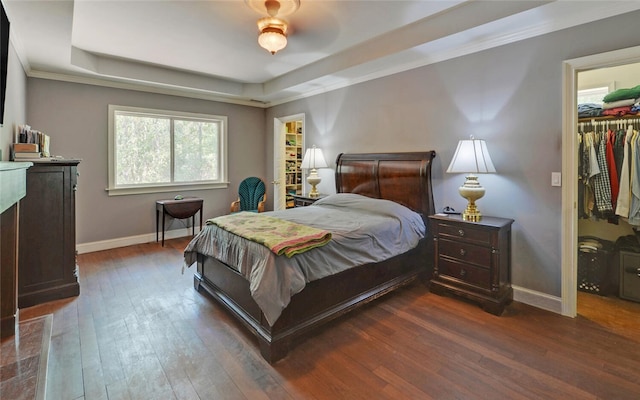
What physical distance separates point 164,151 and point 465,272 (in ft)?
15.4

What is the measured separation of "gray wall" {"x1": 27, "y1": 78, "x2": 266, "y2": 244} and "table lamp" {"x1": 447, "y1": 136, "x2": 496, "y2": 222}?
429cm

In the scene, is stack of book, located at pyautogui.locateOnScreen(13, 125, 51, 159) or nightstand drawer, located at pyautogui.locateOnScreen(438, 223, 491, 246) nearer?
nightstand drawer, located at pyautogui.locateOnScreen(438, 223, 491, 246)

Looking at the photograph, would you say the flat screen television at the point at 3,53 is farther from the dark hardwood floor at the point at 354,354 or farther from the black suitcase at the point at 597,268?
the black suitcase at the point at 597,268

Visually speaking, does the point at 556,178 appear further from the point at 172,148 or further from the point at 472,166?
the point at 172,148

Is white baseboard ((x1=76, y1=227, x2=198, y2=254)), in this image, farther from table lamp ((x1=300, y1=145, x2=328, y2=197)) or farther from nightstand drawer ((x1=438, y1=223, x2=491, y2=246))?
nightstand drawer ((x1=438, y1=223, x2=491, y2=246))

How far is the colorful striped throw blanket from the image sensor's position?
213cm

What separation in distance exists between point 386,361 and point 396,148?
2.53m

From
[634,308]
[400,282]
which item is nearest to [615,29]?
[634,308]

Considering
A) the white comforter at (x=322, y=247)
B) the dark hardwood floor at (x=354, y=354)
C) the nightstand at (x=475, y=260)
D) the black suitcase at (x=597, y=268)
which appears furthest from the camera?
the black suitcase at (x=597, y=268)

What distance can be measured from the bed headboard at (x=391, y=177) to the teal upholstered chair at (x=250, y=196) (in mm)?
1766

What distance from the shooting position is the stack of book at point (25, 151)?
110 inches

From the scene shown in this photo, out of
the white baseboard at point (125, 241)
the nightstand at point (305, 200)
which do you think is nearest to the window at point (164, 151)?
the white baseboard at point (125, 241)

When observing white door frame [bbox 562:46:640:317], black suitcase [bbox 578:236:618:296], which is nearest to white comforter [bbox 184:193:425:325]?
white door frame [bbox 562:46:640:317]

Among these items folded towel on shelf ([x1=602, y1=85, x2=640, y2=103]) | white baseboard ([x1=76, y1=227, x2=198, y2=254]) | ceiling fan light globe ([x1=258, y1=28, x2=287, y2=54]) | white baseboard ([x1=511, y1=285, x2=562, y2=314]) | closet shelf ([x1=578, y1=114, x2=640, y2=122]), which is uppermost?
ceiling fan light globe ([x1=258, y1=28, x2=287, y2=54])
